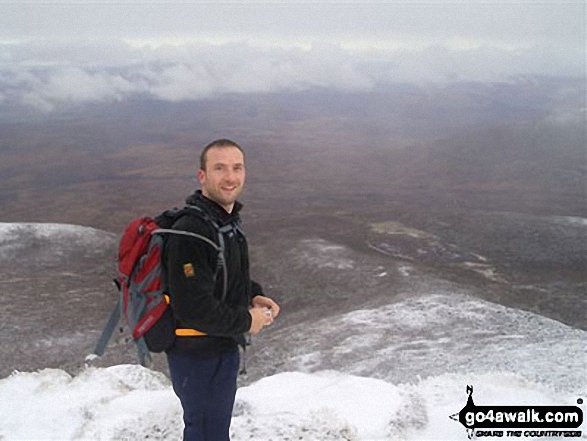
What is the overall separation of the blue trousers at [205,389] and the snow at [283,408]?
10.6 feet

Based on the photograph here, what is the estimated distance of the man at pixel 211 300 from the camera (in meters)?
5.43

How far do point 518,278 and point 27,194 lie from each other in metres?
136

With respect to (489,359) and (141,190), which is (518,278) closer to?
(489,359)

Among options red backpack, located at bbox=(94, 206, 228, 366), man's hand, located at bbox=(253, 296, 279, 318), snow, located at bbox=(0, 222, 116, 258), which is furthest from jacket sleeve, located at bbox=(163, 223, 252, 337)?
snow, located at bbox=(0, 222, 116, 258)

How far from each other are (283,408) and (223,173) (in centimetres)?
640

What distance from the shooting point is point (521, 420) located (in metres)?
10.2

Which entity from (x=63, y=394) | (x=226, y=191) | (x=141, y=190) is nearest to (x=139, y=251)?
(x=226, y=191)

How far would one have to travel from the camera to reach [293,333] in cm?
Answer: 2773

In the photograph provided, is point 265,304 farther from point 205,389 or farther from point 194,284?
point 194,284

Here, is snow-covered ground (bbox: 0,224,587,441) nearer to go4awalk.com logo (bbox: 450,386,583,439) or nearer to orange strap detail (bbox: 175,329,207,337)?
go4awalk.com logo (bbox: 450,386,583,439)

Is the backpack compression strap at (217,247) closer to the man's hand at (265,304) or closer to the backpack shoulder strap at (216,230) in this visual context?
the backpack shoulder strap at (216,230)

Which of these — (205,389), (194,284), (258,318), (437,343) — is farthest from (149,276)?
(437,343)

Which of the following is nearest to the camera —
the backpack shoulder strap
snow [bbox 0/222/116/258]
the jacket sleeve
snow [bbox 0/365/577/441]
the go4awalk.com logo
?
the jacket sleeve

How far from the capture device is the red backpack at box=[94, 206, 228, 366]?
18.6 ft
